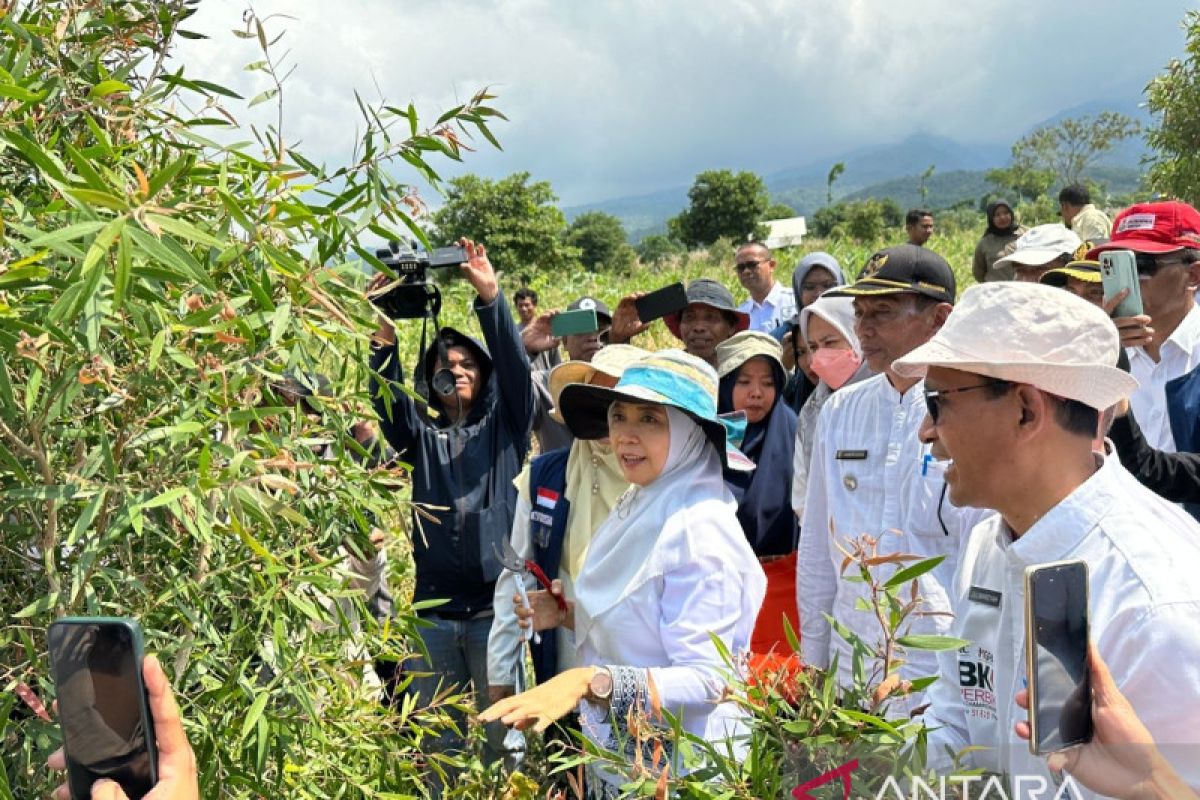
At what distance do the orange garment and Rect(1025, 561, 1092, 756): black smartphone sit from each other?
234cm

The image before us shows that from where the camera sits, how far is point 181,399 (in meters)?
1.83

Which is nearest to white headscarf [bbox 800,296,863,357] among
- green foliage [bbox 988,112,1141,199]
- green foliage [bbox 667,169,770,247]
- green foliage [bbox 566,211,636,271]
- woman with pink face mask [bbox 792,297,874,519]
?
woman with pink face mask [bbox 792,297,874,519]

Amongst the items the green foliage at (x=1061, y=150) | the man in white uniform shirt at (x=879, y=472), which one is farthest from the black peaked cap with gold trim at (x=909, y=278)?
the green foliage at (x=1061, y=150)

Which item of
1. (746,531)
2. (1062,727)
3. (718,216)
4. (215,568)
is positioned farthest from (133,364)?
(718,216)

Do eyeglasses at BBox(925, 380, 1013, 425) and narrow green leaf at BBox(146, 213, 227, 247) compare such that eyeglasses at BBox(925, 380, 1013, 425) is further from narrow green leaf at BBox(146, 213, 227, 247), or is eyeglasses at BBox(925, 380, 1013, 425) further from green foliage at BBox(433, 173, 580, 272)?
green foliage at BBox(433, 173, 580, 272)

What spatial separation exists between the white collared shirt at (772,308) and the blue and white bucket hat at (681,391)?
393cm

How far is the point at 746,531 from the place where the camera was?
388 cm

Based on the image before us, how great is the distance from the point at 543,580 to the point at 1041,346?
6.05ft

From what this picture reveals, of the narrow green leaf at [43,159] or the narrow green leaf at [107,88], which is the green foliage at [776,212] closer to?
the narrow green leaf at [107,88]

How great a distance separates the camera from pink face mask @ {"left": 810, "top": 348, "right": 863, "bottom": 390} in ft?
13.1

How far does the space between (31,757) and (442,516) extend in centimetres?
248

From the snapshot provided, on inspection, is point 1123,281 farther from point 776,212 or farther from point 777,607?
point 776,212

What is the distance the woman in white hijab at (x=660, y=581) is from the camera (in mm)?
2518

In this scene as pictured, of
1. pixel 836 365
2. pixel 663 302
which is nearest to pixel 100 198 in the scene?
pixel 836 365
